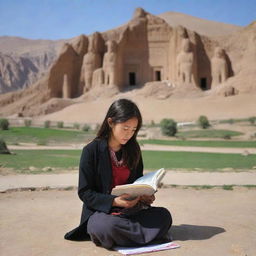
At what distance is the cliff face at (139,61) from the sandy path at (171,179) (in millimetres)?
42378

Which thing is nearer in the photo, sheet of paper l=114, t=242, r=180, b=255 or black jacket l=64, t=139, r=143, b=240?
sheet of paper l=114, t=242, r=180, b=255

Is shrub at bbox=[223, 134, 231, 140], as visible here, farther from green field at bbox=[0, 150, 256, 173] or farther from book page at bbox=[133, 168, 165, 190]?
book page at bbox=[133, 168, 165, 190]

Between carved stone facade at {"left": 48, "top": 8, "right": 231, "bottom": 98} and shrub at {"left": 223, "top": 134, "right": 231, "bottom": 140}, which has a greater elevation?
carved stone facade at {"left": 48, "top": 8, "right": 231, "bottom": 98}

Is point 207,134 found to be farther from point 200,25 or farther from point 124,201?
point 200,25

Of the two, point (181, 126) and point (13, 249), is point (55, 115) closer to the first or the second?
point (181, 126)

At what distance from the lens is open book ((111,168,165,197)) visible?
4219 millimetres

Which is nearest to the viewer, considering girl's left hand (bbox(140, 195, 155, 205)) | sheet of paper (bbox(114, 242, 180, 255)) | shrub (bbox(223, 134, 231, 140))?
sheet of paper (bbox(114, 242, 180, 255))

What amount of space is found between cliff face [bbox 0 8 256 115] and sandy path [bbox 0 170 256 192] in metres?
42.4

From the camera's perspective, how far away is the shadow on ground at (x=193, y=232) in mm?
4906

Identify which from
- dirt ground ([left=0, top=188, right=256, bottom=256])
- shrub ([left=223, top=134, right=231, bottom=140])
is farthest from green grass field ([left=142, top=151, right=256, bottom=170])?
shrub ([left=223, top=134, right=231, bottom=140])

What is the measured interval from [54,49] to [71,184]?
143 metres

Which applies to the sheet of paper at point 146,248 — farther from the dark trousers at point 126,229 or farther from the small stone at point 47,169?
the small stone at point 47,169

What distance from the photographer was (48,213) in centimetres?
650

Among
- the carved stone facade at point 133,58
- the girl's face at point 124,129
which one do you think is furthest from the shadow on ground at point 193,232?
the carved stone facade at point 133,58
